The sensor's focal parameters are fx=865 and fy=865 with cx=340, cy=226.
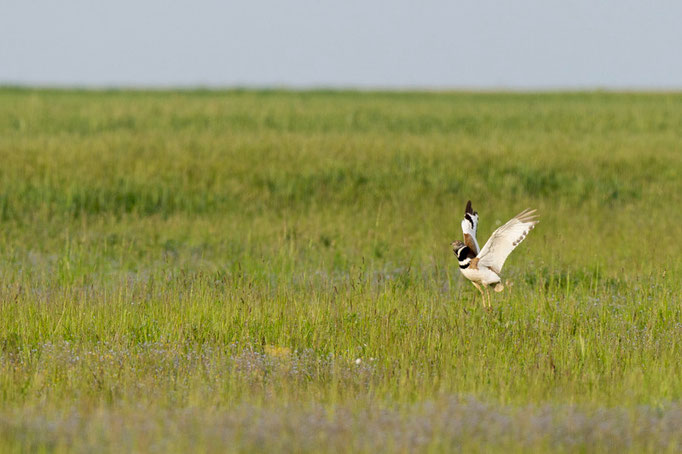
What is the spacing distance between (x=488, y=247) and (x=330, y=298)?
2.03 meters

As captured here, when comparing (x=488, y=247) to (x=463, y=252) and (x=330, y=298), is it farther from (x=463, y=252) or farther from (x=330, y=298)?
(x=330, y=298)

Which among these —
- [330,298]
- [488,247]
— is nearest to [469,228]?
[488,247]

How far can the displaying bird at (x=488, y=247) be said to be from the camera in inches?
277

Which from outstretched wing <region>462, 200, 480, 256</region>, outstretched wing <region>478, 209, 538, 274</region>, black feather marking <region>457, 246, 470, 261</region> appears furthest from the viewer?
black feather marking <region>457, 246, 470, 261</region>

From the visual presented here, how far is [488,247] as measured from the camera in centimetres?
712

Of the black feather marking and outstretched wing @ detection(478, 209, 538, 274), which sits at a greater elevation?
outstretched wing @ detection(478, 209, 538, 274)

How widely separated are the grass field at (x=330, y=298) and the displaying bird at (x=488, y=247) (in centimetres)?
59

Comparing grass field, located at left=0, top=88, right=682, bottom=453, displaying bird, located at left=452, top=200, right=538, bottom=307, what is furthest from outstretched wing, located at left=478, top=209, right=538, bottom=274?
grass field, located at left=0, top=88, right=682, bottom=453

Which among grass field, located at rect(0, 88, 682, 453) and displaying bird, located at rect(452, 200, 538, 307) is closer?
grass field, located at rect(0, 88, 682, 453)

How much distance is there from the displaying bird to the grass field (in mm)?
589

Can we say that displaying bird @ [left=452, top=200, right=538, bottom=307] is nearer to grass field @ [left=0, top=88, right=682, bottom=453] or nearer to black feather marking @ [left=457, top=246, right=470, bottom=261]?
black feather marking @ [left=457, top=246, right=470, bottom=261]

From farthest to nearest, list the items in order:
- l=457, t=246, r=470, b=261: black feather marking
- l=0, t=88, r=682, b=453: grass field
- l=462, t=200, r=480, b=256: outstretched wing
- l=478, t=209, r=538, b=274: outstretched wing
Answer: l=457, t=246, r=470, b=261: black feather marking < l=462, t=200, r=480, b=256: outstretched wing < l=478, t=209, r=538, b=274: outstretched wing < l=0, t=88, r=682, b=453: grass field

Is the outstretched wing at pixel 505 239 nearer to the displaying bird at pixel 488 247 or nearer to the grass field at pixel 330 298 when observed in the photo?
the displaying bird at pixel 488 247

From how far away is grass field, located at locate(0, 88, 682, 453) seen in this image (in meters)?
5.05
